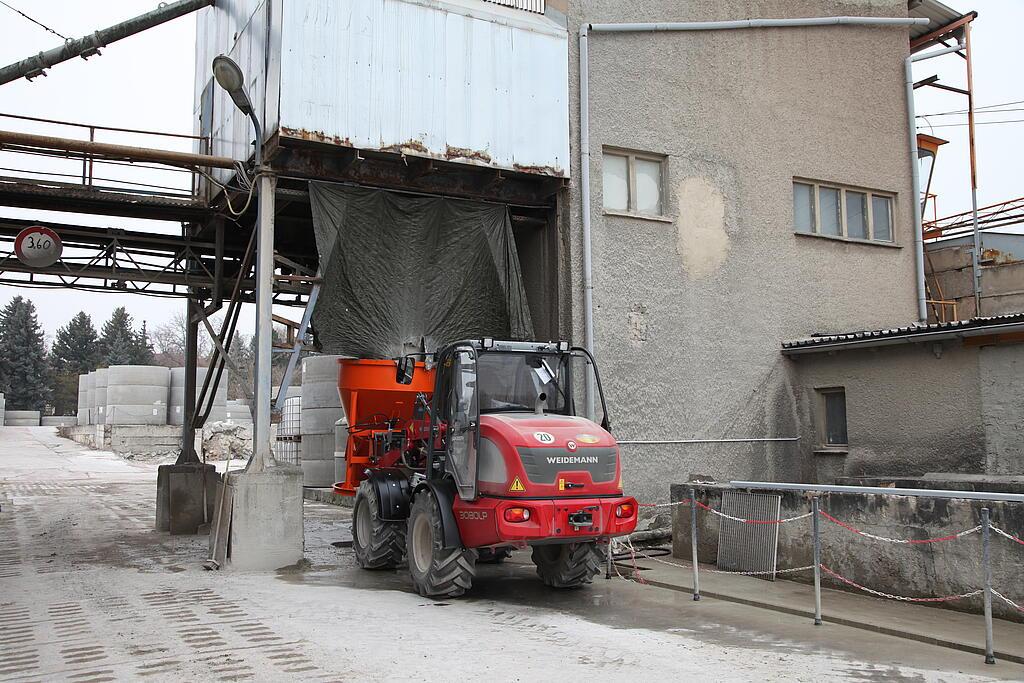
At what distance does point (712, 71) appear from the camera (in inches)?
618

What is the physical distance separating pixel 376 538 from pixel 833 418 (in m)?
8.62

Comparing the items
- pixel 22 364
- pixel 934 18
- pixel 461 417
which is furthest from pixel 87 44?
pixel 22 364

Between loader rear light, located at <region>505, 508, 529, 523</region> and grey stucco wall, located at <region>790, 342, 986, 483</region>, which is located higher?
grey stucco wall, located at <region>790, 342, 986, 483</region>

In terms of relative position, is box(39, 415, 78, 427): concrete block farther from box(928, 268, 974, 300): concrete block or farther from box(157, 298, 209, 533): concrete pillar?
box(928, 268, 974, 300): concrete block

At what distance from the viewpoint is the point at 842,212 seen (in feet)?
55.3

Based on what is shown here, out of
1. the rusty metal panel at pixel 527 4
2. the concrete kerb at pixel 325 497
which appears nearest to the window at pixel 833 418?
the rusty metal panel at pixel 527 4

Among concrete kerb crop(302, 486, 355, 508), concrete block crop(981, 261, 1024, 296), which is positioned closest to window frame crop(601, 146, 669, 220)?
concrete block crop(981, 261, 1024, 296)

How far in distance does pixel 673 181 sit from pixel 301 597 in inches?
367

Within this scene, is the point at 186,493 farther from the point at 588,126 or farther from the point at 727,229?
the point at 727,229

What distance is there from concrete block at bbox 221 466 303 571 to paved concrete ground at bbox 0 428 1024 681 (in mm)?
371

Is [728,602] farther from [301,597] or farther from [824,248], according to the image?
[824,248]

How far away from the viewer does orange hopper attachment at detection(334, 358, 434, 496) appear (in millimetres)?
12672

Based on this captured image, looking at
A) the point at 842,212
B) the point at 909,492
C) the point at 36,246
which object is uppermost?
the point at 842,212

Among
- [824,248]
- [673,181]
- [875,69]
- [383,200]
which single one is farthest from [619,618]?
[875,69]
